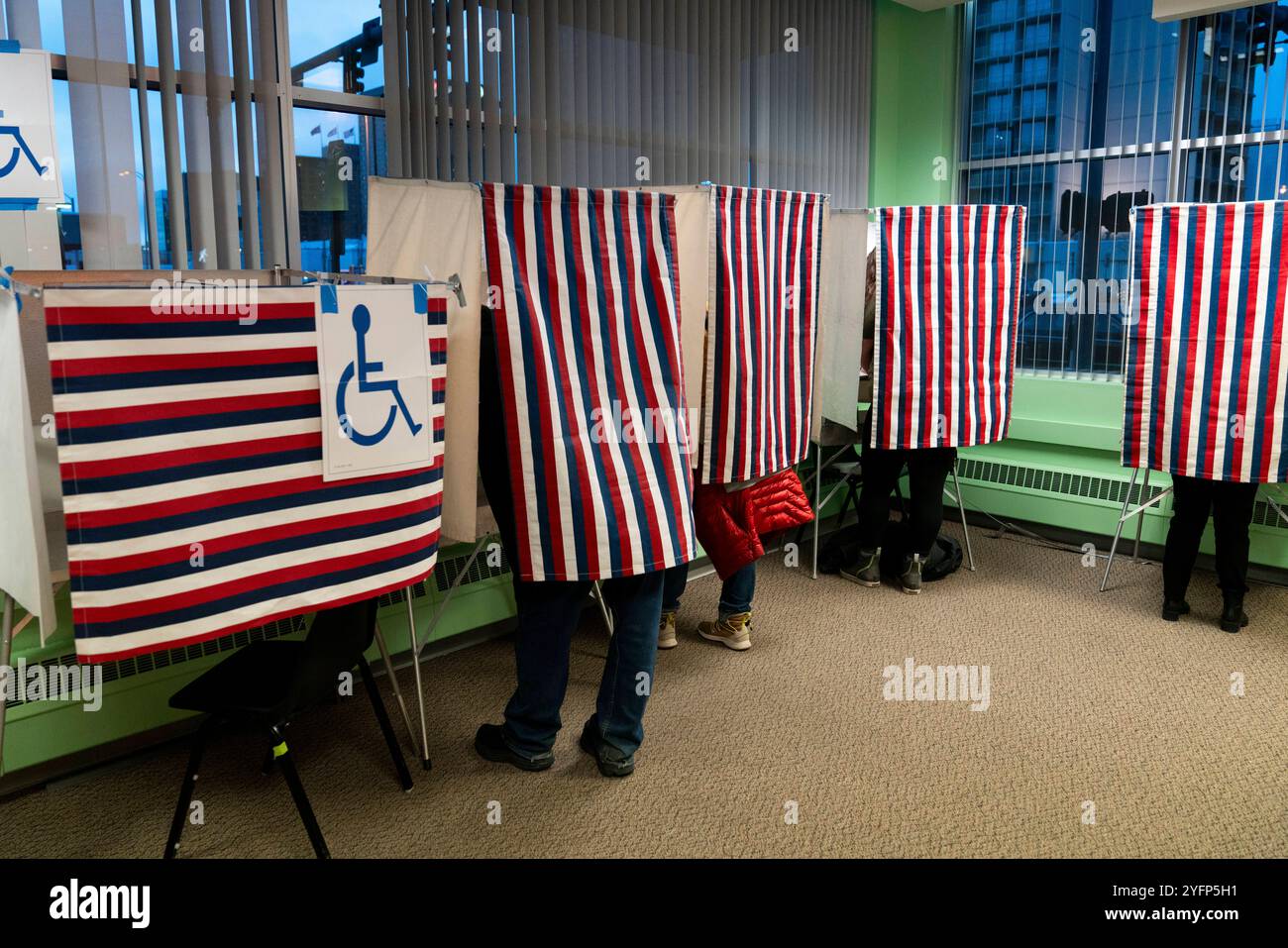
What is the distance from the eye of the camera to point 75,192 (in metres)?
2.49

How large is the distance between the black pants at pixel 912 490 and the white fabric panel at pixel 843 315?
0.65 ft

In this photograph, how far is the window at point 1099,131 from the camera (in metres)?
4.11

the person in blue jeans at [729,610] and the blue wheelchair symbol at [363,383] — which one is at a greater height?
the blue wheelchair symbol at [363,383]

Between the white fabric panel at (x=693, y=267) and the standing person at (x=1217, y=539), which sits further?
the standing person at (x=1217, y=539)

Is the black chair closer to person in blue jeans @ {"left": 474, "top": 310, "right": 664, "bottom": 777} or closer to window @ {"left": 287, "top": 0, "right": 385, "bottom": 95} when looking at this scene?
person in blue jeans @ {"left": 474, "top": 310, "right": 664, "bottom": 777}

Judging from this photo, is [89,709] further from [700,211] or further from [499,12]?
[499,12]

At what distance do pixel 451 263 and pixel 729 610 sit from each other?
1609mm

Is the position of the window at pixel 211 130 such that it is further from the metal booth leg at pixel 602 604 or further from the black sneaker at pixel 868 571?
the black sneaker at pixel 868 571

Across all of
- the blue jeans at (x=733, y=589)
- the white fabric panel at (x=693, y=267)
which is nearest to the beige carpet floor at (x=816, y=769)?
the blue jeans at (x=733, y=589)

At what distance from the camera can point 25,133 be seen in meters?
1.76

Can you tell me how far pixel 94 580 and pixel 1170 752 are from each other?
2.62 metres

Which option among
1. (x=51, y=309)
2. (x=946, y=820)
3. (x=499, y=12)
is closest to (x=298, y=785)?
(x=51, y=309)

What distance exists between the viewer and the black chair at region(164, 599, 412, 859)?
1.98 metres

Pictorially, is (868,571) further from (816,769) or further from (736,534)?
(816,769)
